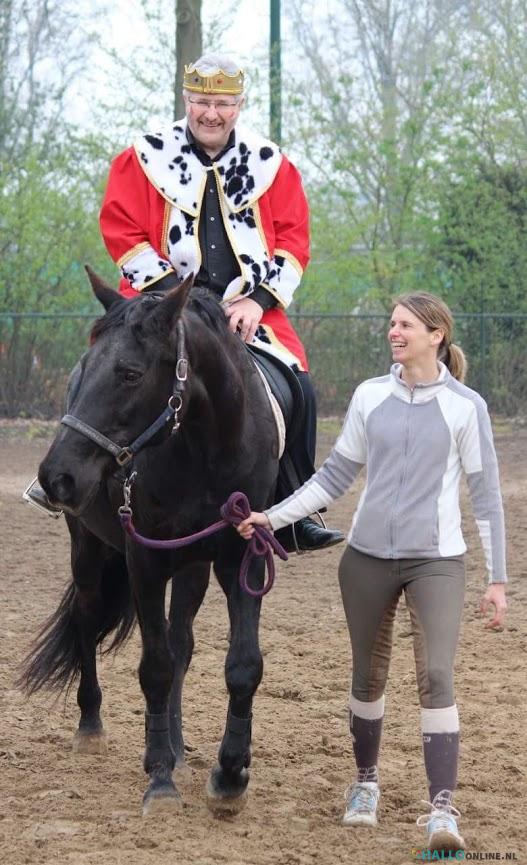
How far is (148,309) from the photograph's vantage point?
3758 millimetres

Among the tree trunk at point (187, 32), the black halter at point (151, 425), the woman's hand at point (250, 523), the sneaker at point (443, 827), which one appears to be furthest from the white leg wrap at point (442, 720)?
the tree trunk at point (187, 32)

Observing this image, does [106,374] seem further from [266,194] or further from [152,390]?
[266,194]

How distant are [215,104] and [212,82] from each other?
0.09 m

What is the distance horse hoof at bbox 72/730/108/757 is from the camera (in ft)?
15.8

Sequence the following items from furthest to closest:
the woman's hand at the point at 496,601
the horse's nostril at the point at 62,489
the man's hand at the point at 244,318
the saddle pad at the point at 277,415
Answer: the man's hand at the point at 244,318, the saddle pad at the point at 277,415, the woman's hand at the point at 496,601, the horse's nostril at the point at 62,489

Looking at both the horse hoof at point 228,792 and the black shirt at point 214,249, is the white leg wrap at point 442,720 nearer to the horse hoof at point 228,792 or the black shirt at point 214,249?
the horse hoof at point 228,792

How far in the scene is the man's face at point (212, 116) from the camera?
4.57 m

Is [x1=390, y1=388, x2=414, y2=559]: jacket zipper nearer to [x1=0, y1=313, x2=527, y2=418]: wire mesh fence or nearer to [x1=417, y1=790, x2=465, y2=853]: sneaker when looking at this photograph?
[x1=417, y1=790, x2=465, y2=853]: sneaker

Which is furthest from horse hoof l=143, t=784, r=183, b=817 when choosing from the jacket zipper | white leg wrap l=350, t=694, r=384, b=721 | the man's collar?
the man's collar

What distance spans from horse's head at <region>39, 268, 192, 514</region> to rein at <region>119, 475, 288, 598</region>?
0.35 m

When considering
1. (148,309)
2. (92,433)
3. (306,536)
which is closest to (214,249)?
(148,309)

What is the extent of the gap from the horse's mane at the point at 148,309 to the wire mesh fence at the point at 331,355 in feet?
38.3

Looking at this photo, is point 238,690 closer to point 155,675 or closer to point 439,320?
point 155,675

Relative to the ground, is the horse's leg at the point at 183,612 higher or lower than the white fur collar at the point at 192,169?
lower
